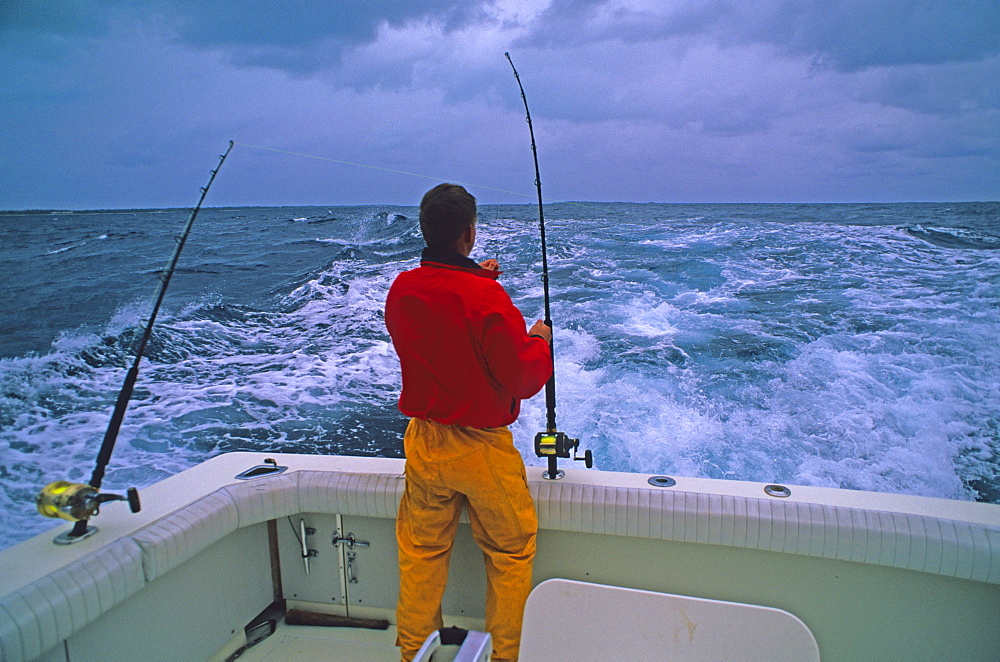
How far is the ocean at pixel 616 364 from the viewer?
3400mm

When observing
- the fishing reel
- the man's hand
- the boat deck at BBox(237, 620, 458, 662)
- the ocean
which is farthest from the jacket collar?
the ocean

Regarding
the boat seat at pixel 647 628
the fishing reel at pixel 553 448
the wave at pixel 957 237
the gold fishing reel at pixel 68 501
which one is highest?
the wave at pixel 957 237

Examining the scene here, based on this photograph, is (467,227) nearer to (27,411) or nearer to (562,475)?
(562,475)

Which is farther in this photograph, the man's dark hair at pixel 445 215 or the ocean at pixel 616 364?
the ocean at pixel 616 364

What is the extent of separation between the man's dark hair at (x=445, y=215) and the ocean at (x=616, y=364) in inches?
94.4

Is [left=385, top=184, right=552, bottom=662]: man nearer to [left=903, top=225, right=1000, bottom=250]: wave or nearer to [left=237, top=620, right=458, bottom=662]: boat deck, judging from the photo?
[left=237, top=620, right=458, bottom=662]: boat deck

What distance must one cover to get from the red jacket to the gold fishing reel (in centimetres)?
62

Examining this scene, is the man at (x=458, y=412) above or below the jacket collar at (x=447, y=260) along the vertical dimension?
below

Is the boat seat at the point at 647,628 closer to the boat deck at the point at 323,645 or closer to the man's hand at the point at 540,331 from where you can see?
the man's hand at the point at 540,331

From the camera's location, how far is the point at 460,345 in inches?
46.6

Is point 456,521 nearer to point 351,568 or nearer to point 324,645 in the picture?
point 351,568

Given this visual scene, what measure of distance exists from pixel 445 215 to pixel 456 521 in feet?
2.32

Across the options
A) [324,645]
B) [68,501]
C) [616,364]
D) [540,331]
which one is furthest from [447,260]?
[616,364]

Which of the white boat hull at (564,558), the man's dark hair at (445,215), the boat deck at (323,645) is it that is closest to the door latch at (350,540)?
the white boat hull at (564,558)
